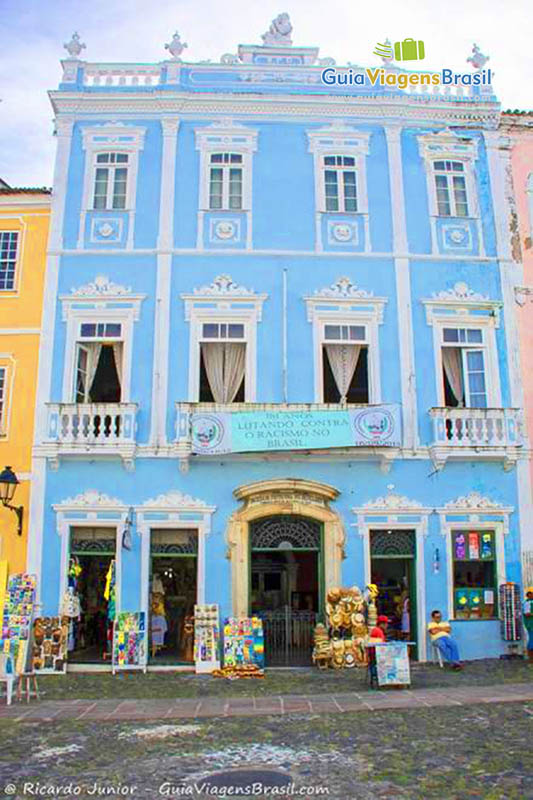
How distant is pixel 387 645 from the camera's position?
12891 mm

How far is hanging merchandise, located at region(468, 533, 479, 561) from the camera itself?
54.5 feet

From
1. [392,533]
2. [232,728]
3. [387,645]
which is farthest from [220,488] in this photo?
[232,728]

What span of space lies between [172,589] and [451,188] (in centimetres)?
1142

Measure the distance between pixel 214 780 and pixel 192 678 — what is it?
7332 mm

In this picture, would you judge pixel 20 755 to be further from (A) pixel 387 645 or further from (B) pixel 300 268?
(B) pixel 300 268

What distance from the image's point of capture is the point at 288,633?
52.9ft

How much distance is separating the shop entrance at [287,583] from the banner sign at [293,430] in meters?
1.71

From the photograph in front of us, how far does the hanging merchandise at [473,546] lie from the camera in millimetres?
16609

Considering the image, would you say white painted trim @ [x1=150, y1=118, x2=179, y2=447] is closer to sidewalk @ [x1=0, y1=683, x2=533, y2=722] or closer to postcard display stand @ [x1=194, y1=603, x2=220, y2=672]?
postcard display stand @ [x1=194, y1=603, x2=220, y2=672]

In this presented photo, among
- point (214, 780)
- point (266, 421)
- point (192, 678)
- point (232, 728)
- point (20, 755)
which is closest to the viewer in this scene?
point (214, 780)

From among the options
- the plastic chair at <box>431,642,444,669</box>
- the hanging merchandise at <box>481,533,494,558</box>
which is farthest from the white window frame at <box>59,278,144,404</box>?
the plastic chair at <box>431,642,444,669</box>

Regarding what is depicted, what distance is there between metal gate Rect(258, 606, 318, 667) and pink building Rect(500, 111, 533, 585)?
16.2ft

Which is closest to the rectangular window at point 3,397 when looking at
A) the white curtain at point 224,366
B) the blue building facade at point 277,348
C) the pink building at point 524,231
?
the blue building facade at point 277,348

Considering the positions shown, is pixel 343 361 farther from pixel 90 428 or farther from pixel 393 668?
pixel 393 668
